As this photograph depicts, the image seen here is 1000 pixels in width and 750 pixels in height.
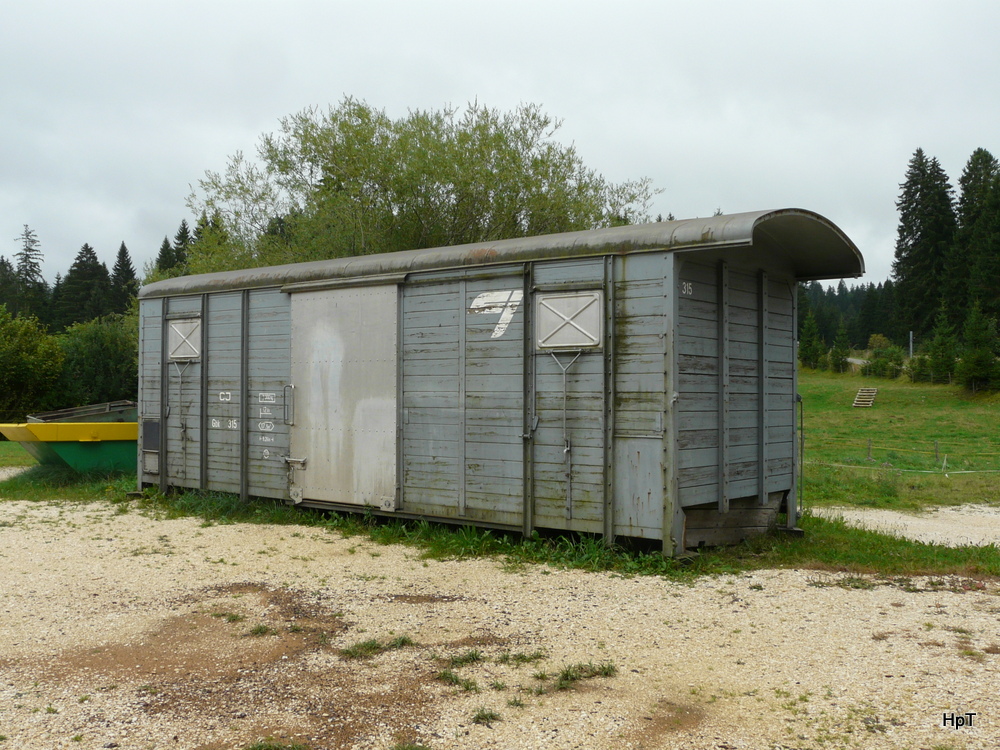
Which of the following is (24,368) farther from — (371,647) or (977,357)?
(977,357)

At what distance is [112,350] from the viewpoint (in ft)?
109

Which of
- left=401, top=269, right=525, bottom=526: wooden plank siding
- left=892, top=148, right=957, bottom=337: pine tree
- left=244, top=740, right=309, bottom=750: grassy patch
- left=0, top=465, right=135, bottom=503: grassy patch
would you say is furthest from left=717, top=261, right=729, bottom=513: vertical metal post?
left=892, top=148, right=957, bottom=337: pine tree

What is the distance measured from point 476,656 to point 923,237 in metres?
59.2

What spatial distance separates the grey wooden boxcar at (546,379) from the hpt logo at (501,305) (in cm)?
2

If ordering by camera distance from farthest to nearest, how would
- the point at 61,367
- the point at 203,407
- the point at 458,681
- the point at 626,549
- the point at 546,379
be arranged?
the point at 61,367 < the point at 203,407 < the point at 546,379 < the point at 626,549 < the point at 458,681

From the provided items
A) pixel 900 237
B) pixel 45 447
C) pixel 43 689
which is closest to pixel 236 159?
pixel 45 447

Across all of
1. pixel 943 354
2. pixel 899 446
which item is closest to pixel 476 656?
pixel 899 446

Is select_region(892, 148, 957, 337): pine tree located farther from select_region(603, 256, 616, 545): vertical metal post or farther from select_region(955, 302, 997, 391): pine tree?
select_region(603, 256, 616, 545): vertical metal post

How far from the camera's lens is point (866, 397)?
139 ft

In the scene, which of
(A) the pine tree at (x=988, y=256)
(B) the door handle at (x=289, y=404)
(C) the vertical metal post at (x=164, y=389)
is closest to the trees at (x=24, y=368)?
(C) the vertical metal post at (x=164, y=389)

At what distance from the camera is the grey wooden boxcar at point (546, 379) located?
318 inches

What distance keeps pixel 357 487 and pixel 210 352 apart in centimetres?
348

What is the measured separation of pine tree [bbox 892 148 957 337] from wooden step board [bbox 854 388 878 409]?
1554 cm

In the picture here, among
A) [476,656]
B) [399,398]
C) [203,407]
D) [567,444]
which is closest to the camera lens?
[476,656]
